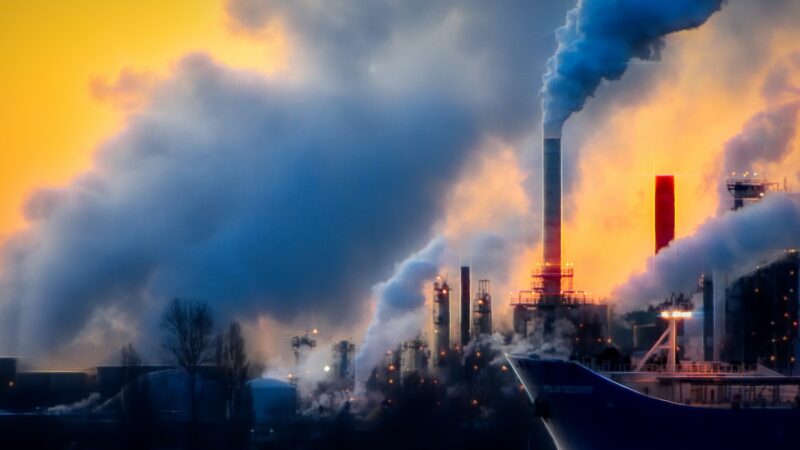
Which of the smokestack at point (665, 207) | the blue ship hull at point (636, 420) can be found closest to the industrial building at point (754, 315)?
the smokestack at point (665, 207)

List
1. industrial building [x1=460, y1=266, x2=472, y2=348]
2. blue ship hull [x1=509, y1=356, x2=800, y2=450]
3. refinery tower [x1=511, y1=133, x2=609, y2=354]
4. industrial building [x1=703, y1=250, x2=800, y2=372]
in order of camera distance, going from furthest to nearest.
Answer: industrial building [x1=460, y1=266, x2=472, y2=348]
industrial building [x1=703, y1=250, x2=800, y2=372]
refinery tower [x1=511, y1=133, x2=609, y2=354]
blue ship hull [x1=509, y1=356, x2=800, y2=450]

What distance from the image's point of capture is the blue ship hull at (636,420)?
3569 cm

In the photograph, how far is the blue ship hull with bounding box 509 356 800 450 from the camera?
3569cm

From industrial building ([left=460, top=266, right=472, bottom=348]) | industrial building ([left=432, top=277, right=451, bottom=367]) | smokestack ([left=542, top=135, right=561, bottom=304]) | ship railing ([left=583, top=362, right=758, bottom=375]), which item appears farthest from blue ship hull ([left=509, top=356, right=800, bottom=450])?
industrial building ([left=460, top=266, right=472, bottom=348])

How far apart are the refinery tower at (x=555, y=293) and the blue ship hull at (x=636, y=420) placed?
6.80 m

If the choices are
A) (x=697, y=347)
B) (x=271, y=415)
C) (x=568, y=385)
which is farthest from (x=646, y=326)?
(x=568, y=385)

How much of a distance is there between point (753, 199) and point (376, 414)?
49.2 ft

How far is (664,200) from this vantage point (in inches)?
2191

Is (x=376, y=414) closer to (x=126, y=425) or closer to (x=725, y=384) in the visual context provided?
(x=126, y=425)

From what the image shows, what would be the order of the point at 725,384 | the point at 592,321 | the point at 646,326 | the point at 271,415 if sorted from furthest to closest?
the point at 646,326 < the point at 271,415 < the point at 592,321 < the point at 725,384

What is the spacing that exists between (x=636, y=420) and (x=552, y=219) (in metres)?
12.3

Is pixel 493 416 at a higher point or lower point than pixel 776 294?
lower

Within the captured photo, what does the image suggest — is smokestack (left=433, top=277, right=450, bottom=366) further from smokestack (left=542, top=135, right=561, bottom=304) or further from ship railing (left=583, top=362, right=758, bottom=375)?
ship railing (left=583, top=362, right=758, bottom=375)

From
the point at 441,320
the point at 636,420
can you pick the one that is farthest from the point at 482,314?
the point at 636,420
